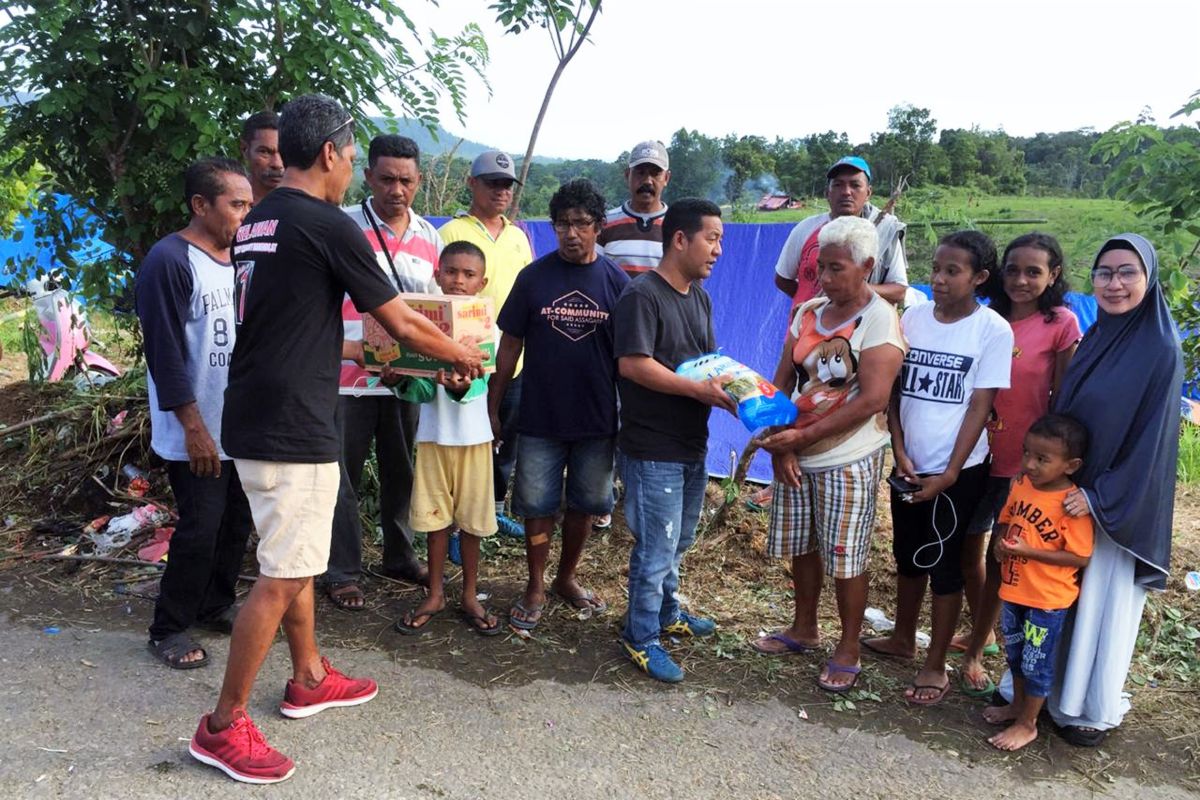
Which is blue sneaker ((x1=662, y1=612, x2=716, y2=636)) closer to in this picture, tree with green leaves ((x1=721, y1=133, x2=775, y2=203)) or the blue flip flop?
the blue flip flop

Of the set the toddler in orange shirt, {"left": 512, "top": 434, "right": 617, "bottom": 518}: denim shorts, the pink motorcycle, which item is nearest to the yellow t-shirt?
{"left": 512, "top": 434, "right": 617, "bottom": 518}: denim shorts

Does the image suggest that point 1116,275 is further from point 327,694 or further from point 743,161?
point 743,161

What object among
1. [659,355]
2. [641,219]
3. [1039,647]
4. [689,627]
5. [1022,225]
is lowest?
[689,627]

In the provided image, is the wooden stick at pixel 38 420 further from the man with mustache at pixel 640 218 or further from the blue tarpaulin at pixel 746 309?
the man with mustache at pixel 640 218

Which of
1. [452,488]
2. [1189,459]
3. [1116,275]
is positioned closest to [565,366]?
[452,488]

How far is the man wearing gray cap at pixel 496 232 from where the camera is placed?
14.9 ft

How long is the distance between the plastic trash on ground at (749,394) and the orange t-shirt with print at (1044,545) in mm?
928

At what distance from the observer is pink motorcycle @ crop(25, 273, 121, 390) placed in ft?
21.2

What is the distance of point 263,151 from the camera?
Answer: 4043 millimetres

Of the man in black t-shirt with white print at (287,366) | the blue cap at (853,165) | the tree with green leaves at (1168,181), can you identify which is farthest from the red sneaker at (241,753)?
the tree with green leaves at (1168,181)

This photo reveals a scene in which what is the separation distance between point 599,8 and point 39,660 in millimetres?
5377

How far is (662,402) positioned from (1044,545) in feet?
5.02

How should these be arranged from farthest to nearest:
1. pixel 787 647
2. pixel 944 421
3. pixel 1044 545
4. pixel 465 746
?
pixel 787 647, pixel 944 421, pixel 1044 545, pixel 465 746

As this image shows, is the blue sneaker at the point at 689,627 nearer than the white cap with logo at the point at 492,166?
Yes
